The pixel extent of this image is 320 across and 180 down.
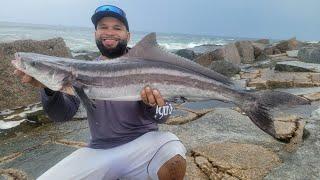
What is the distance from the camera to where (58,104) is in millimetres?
3965

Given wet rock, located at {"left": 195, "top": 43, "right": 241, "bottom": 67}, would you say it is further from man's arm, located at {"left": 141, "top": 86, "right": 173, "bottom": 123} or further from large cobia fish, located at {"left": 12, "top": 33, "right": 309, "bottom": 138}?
large cobia fish, located at {"left": 12, "top": 33, "right": 309, "bottom": 138}

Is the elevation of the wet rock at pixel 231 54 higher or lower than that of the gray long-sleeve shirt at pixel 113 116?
lower

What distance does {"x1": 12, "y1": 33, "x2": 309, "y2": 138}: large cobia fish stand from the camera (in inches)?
138

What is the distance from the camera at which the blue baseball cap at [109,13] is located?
4.30m

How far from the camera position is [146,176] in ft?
12.7

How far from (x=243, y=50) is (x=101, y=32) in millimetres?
15572

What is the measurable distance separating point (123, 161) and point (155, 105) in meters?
0.64

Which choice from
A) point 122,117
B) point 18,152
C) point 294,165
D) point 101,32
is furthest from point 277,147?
point 18,152

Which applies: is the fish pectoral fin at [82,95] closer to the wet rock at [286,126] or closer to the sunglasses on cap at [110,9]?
the sunglasses on cap at [110,9]

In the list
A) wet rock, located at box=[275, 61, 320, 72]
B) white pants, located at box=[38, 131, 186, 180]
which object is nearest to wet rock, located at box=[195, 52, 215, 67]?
wet rock, located at box=[275, 61, 320, 72]

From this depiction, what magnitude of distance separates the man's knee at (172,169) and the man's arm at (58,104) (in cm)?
111

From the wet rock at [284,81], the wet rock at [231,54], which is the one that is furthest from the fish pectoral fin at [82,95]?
the wet rock at [231,54]

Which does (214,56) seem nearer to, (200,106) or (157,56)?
(200,106)

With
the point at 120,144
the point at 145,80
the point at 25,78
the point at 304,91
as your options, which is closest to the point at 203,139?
the point at 120,144
